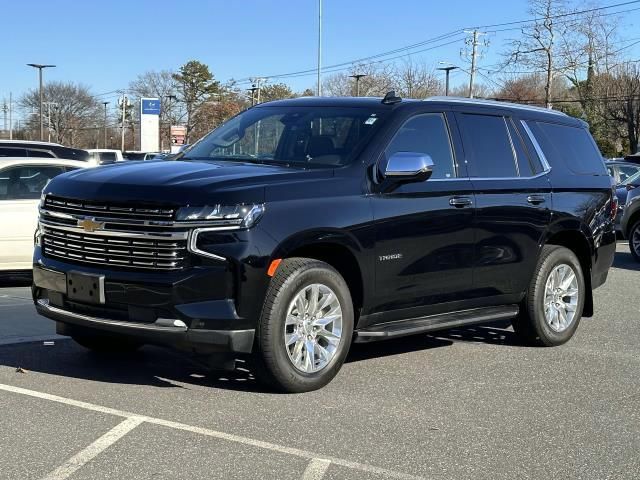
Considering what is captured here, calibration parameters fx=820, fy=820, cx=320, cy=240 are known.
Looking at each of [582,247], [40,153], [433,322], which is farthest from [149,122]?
[433,322]

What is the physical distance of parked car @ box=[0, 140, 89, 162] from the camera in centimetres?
1210

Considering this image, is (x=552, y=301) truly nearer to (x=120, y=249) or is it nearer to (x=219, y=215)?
(x=219, y=215)

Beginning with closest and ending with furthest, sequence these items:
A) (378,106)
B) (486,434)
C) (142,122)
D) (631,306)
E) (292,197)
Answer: (486,434), (292,197), (378,106), (631,306), (142,122)

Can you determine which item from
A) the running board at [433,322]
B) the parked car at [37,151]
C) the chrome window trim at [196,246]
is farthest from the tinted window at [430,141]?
the parked car at [37,151]

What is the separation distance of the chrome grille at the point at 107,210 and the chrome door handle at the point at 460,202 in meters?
2.25

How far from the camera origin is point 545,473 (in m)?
4.16

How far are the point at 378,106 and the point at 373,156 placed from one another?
23.7 inches

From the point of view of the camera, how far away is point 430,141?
245 inches

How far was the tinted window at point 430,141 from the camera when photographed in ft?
19.8

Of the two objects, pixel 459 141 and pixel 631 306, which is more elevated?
pixel 459 141

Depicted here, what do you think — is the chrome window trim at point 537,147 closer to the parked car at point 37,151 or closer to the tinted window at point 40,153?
the parked car at point 37,151

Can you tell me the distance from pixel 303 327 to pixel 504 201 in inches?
87.0

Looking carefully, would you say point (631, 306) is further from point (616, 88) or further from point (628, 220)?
point (616, 88)

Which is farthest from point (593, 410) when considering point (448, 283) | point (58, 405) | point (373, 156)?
point (58, 405)
